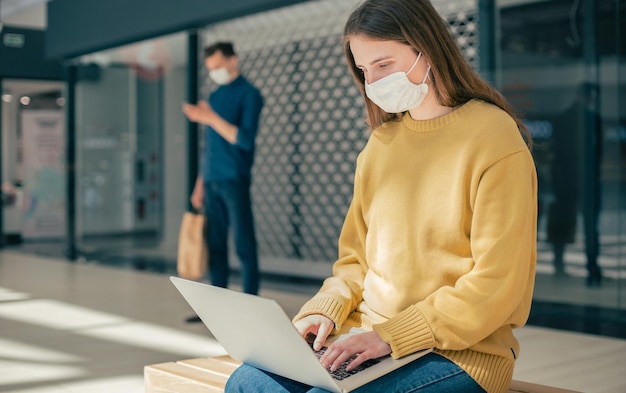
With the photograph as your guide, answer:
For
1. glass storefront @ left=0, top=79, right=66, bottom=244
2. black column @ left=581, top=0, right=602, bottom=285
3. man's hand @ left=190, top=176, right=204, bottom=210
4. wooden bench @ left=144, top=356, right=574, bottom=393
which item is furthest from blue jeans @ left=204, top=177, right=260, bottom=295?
glass storefront @ left=0, top=79, right=66, bottom=244

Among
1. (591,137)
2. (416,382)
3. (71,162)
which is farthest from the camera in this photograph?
(71,162)

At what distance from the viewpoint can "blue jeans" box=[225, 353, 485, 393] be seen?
1411mm

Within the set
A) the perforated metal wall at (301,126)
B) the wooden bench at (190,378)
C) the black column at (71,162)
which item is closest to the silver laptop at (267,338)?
the wooden bench at (190,378)

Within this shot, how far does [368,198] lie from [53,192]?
10646 millimetres

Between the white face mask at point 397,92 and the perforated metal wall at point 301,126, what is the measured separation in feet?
17.0

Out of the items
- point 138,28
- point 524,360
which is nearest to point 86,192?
point 138,28

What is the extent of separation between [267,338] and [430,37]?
645 millimetres

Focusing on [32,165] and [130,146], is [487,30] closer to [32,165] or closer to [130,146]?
[130,146]

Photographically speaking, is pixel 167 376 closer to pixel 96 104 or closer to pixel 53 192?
pixel 96 104

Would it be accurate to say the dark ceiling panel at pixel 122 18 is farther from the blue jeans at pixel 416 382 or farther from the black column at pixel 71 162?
the blue jeans at pixel 416 382

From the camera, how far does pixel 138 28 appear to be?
723 centimetres

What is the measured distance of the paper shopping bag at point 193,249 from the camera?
14.8 ft

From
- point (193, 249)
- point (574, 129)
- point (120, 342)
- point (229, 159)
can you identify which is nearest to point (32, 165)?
point (193, 249)

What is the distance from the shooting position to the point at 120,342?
4031 millimetres
